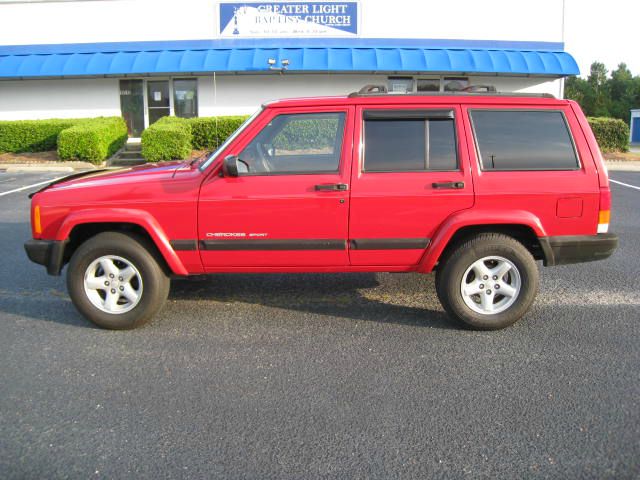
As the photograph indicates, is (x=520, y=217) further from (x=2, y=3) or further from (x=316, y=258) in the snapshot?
(x=2, y=3)

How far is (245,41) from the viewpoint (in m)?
20.6

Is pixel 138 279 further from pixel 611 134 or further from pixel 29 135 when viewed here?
pixel 611 134

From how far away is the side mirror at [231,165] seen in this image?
4.17m

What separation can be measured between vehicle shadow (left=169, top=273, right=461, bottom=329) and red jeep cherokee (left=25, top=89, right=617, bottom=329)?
47cm

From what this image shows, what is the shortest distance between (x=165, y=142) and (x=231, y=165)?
1397 cm

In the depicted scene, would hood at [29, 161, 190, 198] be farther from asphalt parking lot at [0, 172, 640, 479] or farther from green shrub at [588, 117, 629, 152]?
green shrub at [588, 117, 629, 152]

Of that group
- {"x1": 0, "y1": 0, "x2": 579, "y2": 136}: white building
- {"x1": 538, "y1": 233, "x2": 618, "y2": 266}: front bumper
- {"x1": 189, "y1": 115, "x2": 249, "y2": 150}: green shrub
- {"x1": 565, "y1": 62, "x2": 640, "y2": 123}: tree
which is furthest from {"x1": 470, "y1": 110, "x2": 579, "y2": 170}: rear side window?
{"x1": 565, "y1": 62, "x2": 640, "y2": 123}: tree

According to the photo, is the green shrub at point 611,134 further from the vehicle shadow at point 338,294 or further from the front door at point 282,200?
the front door at point 282,200

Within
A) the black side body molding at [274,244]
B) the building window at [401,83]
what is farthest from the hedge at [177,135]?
the black side body molding at [274,244]

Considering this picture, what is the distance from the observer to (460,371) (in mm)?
3734

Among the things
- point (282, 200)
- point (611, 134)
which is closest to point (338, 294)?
point (282, 200)

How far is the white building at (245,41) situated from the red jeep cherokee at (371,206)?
1653cm

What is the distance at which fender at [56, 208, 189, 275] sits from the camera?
14.0ft

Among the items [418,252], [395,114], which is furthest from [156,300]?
[395,114]
